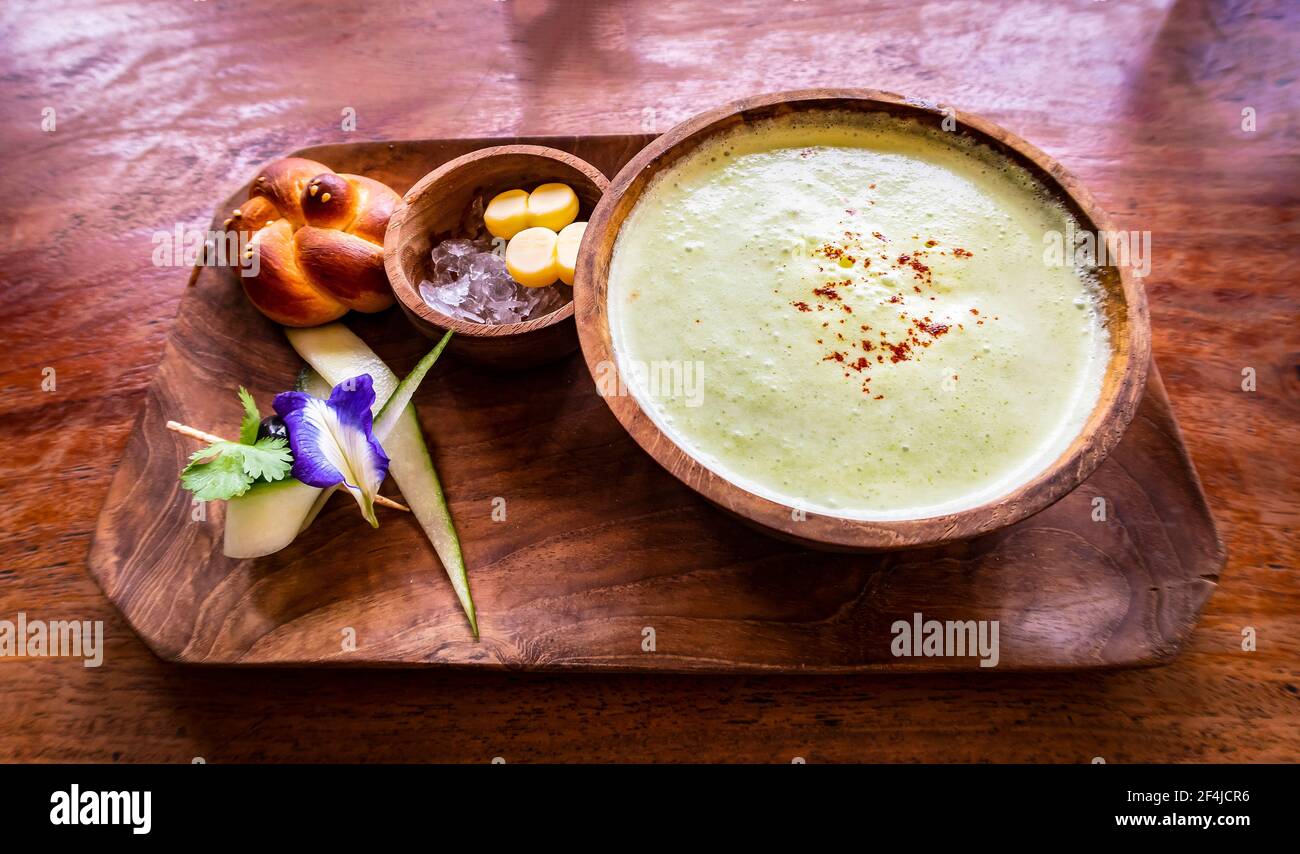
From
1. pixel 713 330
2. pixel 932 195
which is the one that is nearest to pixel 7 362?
pixel 713 330

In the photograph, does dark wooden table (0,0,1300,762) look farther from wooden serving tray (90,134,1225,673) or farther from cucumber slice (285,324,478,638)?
cucumber slice (285,324,478,638)

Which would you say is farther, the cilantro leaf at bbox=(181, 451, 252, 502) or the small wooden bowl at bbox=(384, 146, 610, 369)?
the small wooden bowl at bbox=(384, 146, 610, 369)

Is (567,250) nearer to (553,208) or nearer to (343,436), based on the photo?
(553,208)

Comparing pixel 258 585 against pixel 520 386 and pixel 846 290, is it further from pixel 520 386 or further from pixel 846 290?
pixel 846 290

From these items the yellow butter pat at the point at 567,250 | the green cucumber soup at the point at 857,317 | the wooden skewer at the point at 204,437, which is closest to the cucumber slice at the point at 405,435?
the wooden skewer at the point at 204,437

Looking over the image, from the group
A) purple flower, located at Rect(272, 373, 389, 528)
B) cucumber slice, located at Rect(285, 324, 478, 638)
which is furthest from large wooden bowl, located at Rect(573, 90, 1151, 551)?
purple flower, located at Rect(272, 373, 389, 528)

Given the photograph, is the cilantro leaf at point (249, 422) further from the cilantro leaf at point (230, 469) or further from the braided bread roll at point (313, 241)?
the braided bread roll at point (313, 241)
